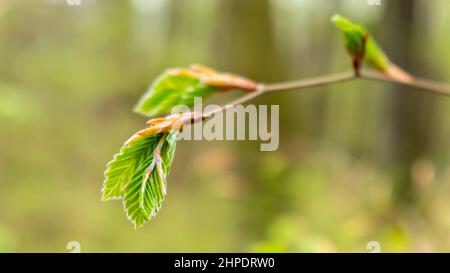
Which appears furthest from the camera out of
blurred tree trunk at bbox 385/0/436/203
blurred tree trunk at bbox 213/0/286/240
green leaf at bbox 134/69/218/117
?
blurred tree trunk at bbox 213/0/286/240

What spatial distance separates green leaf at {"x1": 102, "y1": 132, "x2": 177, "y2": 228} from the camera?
0.57 metres

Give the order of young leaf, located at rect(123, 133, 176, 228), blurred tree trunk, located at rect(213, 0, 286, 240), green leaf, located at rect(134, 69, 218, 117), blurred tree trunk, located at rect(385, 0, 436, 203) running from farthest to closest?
blurred tree trunk, located at rect(213, 0, 286, 240), blurred tree trunk, located at rect(385, 0, 436, 203), green leaf, located at rect(134, 69, 218, 117), young leaf, located at rect(123, 133, 176, 228)

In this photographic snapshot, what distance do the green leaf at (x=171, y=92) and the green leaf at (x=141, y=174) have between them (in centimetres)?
23

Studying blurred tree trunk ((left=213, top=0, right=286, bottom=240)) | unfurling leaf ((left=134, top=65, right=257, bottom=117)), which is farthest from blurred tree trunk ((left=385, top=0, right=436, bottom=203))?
unfurling leaf ((left=134, top=65, right=257, bottom=117))

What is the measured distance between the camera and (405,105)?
2895 millimetres

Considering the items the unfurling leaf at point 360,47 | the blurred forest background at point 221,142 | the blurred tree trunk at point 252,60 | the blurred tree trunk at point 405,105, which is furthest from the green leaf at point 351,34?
the blurred tree trunk at point 252,60

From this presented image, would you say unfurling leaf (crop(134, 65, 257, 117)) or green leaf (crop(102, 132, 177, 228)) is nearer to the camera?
green leaf (crop(102, 132, 177, 228))

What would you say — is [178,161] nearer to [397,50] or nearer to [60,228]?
[60,228]

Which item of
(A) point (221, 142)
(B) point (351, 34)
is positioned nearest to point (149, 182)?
(B) point (351, 34)

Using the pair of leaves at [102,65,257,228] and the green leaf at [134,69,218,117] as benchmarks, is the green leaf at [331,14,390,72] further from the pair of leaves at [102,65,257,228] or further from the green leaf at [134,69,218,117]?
the pair of leaves at [102,65,257,228]

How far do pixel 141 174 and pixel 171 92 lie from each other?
0.28m

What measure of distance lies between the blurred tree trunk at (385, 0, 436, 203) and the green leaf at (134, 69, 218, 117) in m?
2.21

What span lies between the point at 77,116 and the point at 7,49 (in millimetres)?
1314
